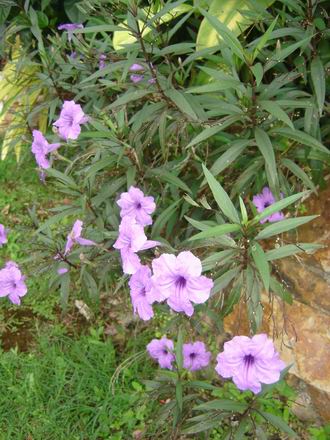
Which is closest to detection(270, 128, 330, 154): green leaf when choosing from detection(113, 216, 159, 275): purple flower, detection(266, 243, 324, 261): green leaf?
detection(266, 243, 324, 261): green leaf

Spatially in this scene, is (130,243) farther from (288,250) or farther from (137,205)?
(288,250)

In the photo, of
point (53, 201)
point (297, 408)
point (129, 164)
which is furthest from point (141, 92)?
point (53, 201)

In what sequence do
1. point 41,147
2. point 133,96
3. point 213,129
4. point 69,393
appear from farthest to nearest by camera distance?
point 69,393 → point 41,147 → point 133,96 → point 213,129

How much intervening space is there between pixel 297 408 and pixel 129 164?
1363mm

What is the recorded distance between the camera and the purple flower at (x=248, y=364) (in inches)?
58.2

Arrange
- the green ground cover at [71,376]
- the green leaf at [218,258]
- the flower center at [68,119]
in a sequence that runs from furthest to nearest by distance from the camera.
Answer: the green ground cover at [71,376] → the flower center at [68,119] → the green leaf at [218,258]

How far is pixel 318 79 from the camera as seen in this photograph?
1.85 meters

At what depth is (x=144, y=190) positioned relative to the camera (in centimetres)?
205

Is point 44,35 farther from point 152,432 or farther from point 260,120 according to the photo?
point 152,432

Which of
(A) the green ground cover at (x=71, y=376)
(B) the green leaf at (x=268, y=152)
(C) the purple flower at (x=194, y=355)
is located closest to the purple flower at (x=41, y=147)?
(A) the green ground cover at (x=71, y=376)

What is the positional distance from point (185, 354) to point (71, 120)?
1.03 metres

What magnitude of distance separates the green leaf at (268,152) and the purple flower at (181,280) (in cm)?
48

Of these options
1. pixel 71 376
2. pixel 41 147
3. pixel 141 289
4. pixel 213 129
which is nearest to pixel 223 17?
pixel 213 129

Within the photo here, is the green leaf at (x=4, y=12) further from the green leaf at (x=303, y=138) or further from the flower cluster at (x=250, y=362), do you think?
the flower cluster at (x=250, y=362)
